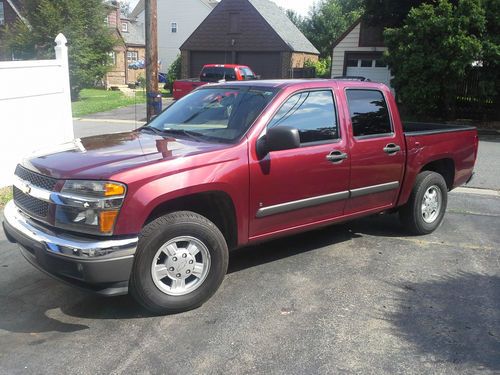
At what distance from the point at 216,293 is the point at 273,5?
36.4 metres

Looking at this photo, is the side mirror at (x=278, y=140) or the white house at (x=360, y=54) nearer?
the side mirror at (x=278, y=140)

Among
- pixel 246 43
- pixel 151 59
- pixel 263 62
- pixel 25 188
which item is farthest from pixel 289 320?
pixel 246 43

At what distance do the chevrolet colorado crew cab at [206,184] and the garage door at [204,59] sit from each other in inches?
1140

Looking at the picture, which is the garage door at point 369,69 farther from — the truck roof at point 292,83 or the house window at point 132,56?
the house window at point 132,56

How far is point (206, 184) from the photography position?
12.9 feet

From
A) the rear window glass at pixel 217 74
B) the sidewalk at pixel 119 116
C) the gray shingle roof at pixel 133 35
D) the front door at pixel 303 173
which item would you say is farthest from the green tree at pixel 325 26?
the front door at pixel 303 173

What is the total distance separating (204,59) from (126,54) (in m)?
12.0

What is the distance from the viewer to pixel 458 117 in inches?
802

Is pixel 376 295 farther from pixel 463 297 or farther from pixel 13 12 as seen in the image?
pixel 13 12

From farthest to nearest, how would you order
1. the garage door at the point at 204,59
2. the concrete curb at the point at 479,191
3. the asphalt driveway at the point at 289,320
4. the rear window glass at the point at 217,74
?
the garage door at the point at 204,59 → the rear window glass at the point at 217,74 → the concrete curb at the point at 479,191 → the asphalt driveway at the point at 289,320

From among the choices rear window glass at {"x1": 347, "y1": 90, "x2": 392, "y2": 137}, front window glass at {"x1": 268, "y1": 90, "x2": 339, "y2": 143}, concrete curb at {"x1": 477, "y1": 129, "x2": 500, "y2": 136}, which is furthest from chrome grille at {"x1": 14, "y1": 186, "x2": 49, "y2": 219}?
concrete curb at {"x1": 477, "y1": 129, "x2": 500, "y2": 136}

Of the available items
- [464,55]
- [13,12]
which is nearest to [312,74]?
[464,55]

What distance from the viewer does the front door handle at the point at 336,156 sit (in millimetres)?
4738

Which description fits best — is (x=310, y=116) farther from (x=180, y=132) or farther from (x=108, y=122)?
(x=108, y=122)
